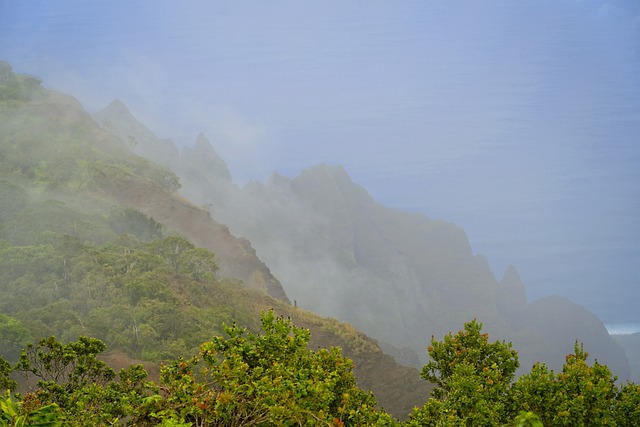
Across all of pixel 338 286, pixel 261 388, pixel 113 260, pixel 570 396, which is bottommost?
pixel 261 388

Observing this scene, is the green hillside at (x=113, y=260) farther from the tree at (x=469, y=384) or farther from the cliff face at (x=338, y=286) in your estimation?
the cliff face at (x=338, y=286)

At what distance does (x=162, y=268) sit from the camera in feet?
213

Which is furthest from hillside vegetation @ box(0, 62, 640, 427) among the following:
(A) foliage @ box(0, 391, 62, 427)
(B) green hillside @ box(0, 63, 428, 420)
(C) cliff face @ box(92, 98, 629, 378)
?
(C) cliff face @ box(92, 98, 629, 378)

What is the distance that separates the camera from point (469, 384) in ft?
52.1

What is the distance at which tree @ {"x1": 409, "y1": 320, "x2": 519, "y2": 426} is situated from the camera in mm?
15031

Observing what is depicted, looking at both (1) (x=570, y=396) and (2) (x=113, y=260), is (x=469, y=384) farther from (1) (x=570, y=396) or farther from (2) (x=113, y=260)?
(2) (x=113, y=260)

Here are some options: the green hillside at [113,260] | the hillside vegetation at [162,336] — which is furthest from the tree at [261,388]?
the green hillside at [113,260]

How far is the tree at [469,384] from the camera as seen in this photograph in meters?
15.0

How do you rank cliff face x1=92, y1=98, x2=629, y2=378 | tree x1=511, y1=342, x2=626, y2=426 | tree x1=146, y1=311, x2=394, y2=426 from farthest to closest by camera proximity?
cliff face x1=92, y1=98, x2=629, y2=378, tree x1=511, y1=342, x2=626, y2=426, tree x1=146, y1=311, x2=394, y2=426

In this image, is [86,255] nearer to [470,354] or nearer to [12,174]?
[12,174]

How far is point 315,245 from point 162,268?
12906cm

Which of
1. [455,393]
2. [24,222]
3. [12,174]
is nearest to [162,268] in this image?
[24,222]

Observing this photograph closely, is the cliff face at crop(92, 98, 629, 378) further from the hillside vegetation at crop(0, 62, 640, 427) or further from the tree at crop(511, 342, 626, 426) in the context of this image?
the tree at crop(511, 342, 626, 426)

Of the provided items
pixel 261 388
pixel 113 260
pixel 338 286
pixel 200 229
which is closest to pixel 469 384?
pixel 261 388
